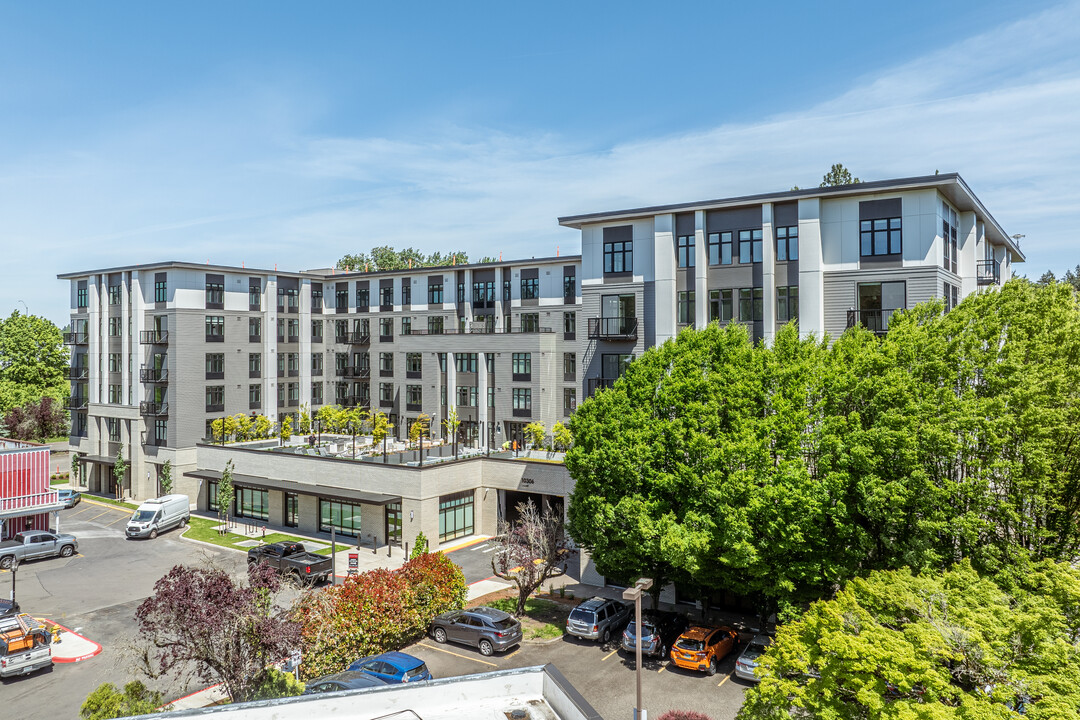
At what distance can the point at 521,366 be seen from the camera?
5441cm

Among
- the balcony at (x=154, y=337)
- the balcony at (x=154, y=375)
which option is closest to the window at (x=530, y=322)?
the balcony at (x=154, y=337)

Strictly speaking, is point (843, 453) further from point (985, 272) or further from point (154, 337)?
point (154, 337)

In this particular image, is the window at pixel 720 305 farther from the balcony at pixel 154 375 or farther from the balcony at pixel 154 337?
the balcony at pixel 154 375

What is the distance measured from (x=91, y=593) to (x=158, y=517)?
39.8 ft

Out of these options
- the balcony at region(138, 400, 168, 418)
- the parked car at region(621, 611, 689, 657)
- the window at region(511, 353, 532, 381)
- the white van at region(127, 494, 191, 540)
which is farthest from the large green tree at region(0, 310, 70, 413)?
the parked car at region(621, 611, 689, 657)

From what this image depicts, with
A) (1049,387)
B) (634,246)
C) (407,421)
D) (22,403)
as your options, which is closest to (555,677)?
(1049,387)

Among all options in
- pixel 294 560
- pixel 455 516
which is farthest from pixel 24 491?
pixel 455 516

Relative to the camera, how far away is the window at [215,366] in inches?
2316

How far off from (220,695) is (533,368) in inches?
1296

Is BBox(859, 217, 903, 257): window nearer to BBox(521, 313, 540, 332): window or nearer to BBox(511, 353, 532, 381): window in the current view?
BBox(511, 353, 532, 381): window

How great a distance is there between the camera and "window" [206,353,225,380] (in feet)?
193

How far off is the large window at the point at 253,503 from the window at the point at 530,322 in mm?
23061

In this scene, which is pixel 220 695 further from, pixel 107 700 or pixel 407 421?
pixel 407 421

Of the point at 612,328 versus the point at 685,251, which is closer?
the point at 685,251
